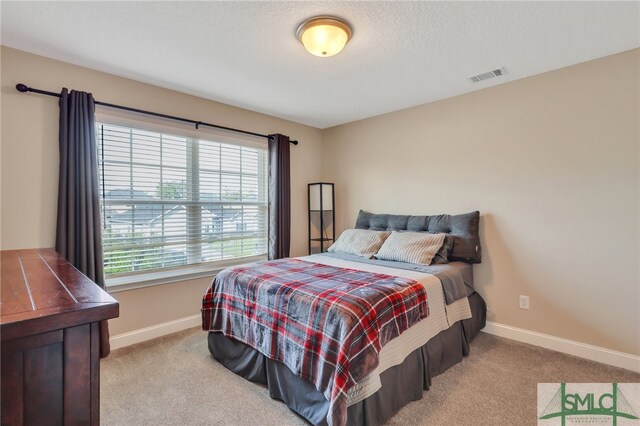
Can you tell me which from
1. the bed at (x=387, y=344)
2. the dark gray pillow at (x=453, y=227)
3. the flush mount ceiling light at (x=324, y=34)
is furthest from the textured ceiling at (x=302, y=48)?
the bed at (x=387, y=344)

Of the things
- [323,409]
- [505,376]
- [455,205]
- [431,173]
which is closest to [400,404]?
[323,409]

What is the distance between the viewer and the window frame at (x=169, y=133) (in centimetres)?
263

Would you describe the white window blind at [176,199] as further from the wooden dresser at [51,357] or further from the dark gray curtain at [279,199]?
the wooden dresser at [51,357]

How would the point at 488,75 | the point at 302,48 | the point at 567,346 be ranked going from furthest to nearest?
1. the point at 488,75
2. the point at 567,346
3. the point at 302,48

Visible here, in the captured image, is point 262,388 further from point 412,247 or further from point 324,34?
point 324,34

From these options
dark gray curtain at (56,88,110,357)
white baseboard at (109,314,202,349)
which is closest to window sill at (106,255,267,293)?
dark gray curtain at (56,88,110,357)

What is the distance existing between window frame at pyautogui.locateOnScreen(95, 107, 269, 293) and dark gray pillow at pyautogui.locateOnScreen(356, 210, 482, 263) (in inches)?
68.1

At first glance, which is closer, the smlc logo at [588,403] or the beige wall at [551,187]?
the smlc logo at [588,403]

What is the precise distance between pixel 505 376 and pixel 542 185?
5.23 feet

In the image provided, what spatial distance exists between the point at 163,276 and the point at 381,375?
2231mm

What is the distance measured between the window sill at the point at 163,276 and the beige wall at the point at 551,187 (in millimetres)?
2306

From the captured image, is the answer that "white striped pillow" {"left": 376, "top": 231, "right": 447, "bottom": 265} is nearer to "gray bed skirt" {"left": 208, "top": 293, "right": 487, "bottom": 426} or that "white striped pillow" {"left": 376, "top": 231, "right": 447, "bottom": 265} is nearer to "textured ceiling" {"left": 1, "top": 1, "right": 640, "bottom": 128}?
"gray bed skirt" {"left": 208, "top": 293, "right": 487, "bottom": 426}

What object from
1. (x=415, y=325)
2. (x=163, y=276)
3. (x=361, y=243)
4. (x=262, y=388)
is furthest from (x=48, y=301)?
(x=361, y=243)

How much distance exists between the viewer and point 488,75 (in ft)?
8.76
